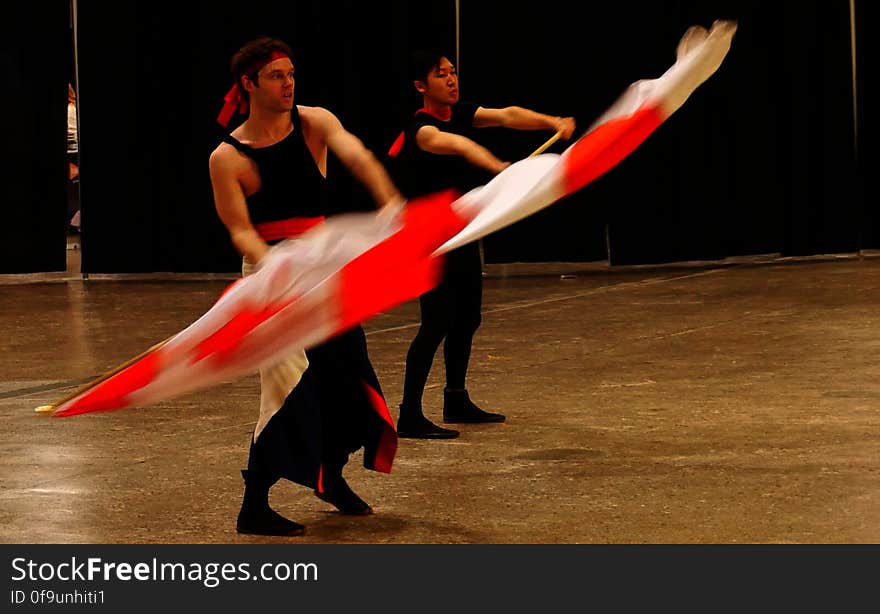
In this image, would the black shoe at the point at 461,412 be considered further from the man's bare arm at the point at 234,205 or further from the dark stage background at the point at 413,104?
the dark stage background at the point at 413,104

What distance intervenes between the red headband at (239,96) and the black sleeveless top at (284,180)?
148mm

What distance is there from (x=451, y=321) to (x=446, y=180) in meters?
0.70

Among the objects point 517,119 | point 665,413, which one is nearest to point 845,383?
point 665,413

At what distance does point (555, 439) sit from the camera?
23.0ft

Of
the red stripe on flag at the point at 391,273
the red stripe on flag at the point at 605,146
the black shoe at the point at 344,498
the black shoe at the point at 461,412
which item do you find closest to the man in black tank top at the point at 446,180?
the black shoe at the point at 461,412

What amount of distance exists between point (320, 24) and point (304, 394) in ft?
27.9

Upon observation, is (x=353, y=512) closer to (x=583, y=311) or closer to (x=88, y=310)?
(x=583, y=311)

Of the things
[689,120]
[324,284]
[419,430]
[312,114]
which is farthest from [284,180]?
[689,120]

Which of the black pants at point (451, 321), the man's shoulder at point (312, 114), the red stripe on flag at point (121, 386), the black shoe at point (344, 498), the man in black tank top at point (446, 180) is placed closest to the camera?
the red stripe on flag at point (121, 386)

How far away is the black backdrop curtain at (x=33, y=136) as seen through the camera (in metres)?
13.7

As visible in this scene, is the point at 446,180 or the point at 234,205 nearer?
the point at 234,205

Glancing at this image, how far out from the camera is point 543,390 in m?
8.23

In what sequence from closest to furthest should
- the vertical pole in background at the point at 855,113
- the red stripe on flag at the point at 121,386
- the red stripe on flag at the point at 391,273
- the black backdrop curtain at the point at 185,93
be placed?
the red stripe on flag at the point at 391,273 < the red stripe on flag at the point at 121,386 < the black backdrop curtain at the point at 185,93 < the vertical pole in background at the point at 855,113

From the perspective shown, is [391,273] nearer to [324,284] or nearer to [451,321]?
[324,284]
